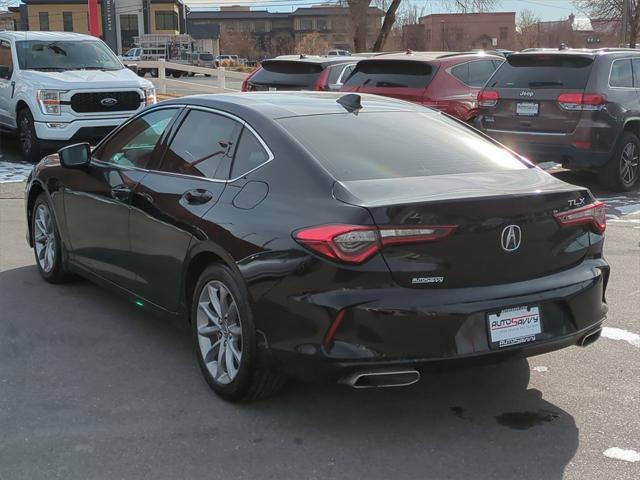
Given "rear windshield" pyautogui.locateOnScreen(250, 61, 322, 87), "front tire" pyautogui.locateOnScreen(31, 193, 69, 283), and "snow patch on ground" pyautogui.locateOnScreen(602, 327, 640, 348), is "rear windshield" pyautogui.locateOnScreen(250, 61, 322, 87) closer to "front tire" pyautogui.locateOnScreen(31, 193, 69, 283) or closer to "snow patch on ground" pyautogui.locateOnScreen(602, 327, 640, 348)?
"front tire" pyautogui.locateOnScreen(31, 193, 69, 283)

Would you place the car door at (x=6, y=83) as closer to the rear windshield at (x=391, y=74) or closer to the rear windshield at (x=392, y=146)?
the rear windshield at (x=391, y=74)

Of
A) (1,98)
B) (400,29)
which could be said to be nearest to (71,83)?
(1,98)

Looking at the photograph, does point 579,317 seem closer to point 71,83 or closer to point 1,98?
point 71,83

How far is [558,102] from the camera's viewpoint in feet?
32.1

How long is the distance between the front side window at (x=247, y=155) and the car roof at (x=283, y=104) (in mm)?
118

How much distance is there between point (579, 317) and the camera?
12.7ft

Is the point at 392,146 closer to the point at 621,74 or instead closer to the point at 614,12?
the point at 621,74

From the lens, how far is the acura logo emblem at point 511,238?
Answer: 3.64 meters

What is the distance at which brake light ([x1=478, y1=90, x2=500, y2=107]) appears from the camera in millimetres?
10438

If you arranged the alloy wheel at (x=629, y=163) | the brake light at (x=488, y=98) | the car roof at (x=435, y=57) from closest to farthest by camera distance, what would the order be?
the alloy wheel at (x=629, y=163) < the brake light at (x=488, y=98) < the car roof at (x=435, y=57)

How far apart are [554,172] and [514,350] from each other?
30.6 feet

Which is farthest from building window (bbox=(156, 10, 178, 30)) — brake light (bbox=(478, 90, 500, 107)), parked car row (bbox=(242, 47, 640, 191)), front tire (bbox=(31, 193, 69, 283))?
front tire (bbox=(31, 193, 69, 283))

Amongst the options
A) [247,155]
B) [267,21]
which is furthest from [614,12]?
[267,21]

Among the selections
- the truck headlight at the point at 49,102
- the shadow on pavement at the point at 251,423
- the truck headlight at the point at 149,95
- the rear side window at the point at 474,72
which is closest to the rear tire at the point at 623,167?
the rear side window at the point at 474,72
